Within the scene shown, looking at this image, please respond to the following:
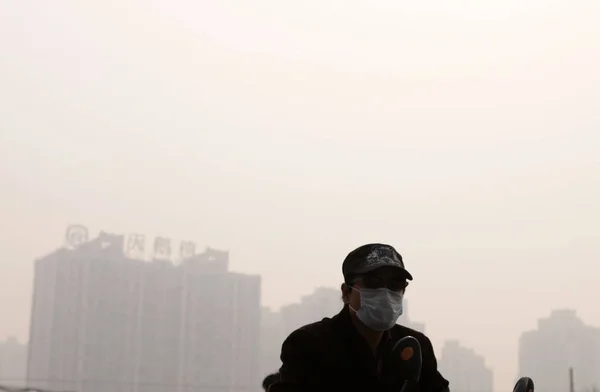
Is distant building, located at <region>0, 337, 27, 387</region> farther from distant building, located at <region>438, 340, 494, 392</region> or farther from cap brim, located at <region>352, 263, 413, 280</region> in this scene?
cap brim, located at <region>352, 263, 413, 280</region>

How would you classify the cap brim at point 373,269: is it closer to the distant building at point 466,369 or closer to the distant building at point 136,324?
the distant building at point 466,369

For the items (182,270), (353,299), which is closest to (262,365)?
(182,270)

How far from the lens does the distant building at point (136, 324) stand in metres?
23.0

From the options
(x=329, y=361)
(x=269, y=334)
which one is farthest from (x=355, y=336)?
(x=269, y=334)

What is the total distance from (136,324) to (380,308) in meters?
23.0

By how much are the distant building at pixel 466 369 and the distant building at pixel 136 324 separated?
623 cm

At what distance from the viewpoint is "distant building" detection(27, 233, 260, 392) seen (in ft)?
75.3

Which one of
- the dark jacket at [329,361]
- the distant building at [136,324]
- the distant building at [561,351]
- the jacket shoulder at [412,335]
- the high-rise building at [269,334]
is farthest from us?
the high-rise building at [269,334]

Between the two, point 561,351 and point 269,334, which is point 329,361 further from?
point 269,334

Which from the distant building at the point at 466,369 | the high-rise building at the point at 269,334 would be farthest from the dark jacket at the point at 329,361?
the high-rise building at the point at 269,334

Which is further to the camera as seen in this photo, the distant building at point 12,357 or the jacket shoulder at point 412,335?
the distant building at point 12,357

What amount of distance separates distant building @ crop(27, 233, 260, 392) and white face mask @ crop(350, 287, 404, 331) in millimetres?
22264

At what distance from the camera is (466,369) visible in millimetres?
22766

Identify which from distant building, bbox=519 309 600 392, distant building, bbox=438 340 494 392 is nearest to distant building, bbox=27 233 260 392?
distant building, bbox=438 340 494 392
